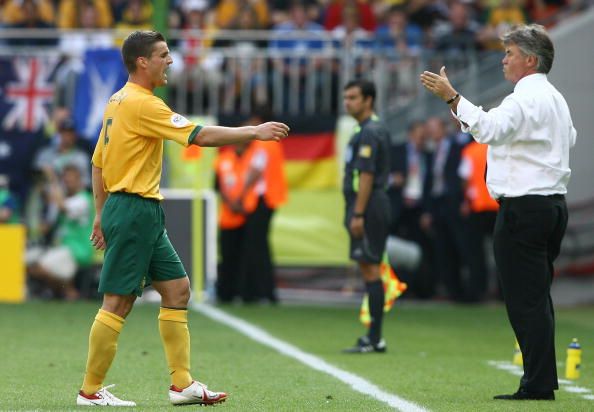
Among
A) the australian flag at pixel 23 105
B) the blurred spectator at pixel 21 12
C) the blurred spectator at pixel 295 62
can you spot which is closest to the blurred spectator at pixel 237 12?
the blurred spectator at pixel 295 62

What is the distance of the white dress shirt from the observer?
8023 mm

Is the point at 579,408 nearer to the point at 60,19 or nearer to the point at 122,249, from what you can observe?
the point at 122,249

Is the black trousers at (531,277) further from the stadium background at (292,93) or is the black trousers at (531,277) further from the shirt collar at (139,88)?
the stadium background at (292,93)

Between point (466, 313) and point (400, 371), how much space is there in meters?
6.66

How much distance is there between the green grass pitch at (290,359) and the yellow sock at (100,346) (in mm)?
191

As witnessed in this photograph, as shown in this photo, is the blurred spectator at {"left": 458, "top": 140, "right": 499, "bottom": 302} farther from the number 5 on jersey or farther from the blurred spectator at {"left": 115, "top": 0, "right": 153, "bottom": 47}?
the number 5 on jersey

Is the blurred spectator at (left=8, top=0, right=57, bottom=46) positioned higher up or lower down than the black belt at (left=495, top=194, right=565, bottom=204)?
higher up

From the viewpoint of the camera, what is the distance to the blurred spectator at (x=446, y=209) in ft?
58.4

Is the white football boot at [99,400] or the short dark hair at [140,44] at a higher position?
the short dark hair at [140,44]

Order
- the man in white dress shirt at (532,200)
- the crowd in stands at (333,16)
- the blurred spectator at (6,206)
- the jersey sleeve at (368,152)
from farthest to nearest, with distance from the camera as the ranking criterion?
1. the crowd in stands at (333,16)
2. the blurred spectator at (6,206)
3. the jersey sleeve at (368,152)
4. the man in white dress shirt at (532,200)

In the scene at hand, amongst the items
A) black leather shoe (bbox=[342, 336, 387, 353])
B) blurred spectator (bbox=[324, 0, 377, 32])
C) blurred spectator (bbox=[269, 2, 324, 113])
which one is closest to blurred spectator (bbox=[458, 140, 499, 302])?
blurred spectator (bbox=[269, 2, 324, 113])

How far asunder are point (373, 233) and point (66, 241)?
724 centimetres

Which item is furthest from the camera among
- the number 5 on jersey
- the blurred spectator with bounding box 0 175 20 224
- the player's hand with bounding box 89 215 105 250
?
the blurred spectator with bounding box 0 175 20 224

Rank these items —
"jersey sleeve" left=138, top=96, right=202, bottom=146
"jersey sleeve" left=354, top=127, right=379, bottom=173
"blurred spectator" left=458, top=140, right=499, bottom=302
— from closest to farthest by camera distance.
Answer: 1. "jersey sleeve" left=138, top=96, right=202, bottom=146
2. "jersey sleeve" left=354, top=127, right=379, bottom=173
3. "blurred spectator" left=458, top=140, right=499, bottom=302
